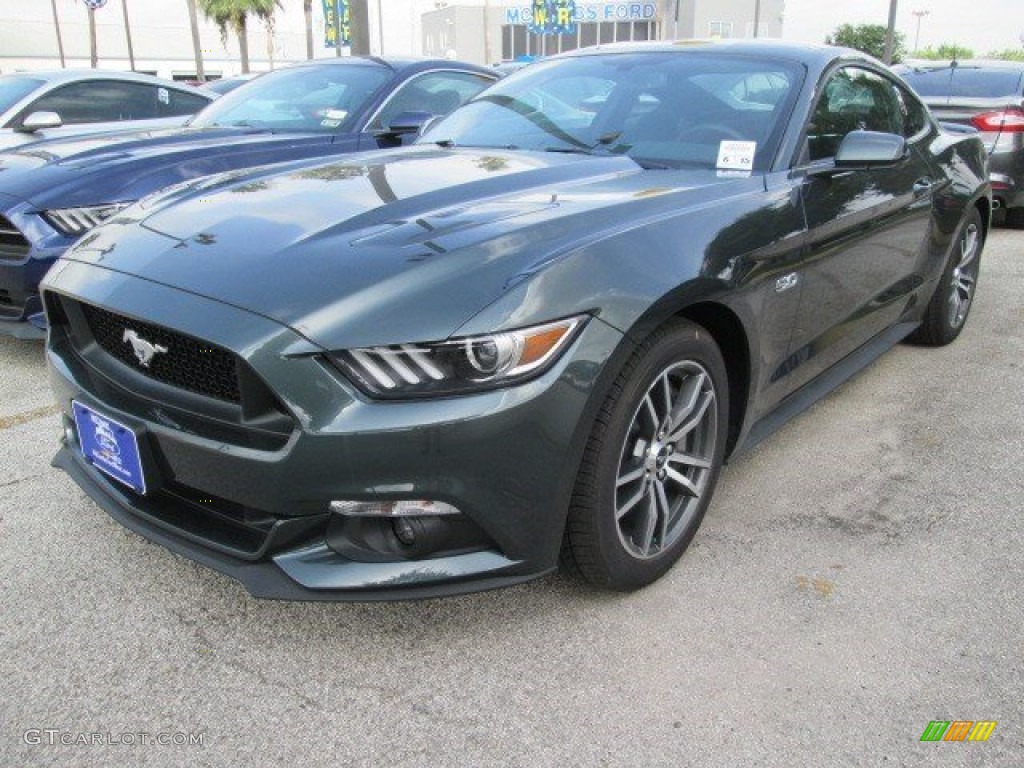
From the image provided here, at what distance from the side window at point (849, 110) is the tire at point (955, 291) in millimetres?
893

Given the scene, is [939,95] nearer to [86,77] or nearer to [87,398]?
[86,77]

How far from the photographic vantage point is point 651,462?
2295 mm

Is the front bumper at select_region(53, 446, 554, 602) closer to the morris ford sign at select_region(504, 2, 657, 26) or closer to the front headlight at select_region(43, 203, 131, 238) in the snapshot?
the front headlight at select_region(43, 203, 131, 238)

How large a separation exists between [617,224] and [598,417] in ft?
1.71

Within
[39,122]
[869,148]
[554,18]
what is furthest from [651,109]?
[554,18]

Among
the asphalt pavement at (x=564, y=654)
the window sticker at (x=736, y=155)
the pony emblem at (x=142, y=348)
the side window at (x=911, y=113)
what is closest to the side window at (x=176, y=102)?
the asphalt pavement at (x=564, y=654)

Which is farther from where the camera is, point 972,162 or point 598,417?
point 972,162

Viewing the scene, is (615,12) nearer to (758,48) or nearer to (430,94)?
(430,94)

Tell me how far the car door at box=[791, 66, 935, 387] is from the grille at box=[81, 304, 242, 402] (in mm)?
1796

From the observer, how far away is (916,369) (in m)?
4.34

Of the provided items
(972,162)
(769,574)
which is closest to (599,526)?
(769,574)

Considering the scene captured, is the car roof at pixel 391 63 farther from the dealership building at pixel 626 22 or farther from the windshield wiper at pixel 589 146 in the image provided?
the dealership building at pixel 626 22

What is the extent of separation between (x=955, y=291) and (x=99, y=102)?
6.54 m

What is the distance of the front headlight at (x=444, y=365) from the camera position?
1.80 metres
